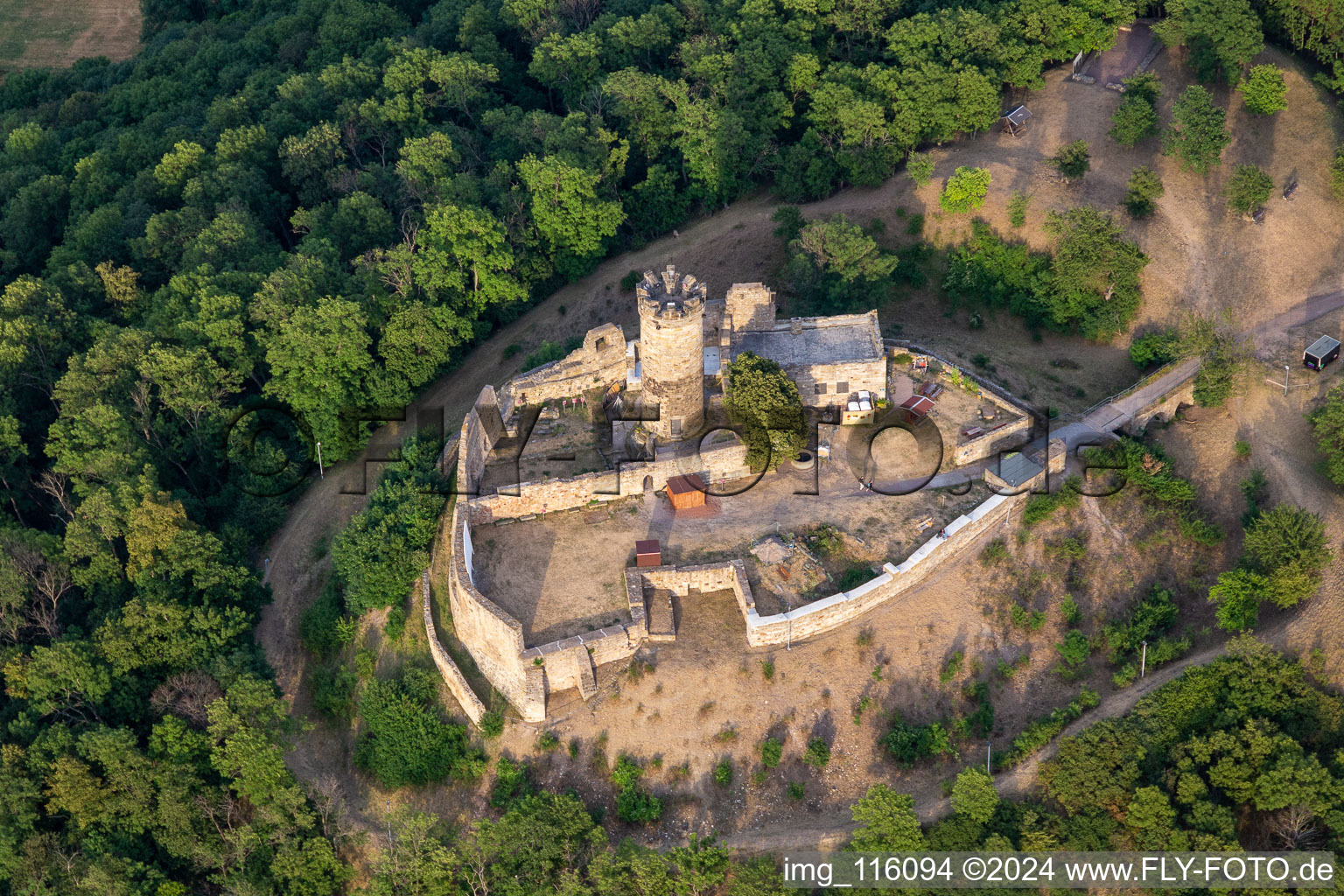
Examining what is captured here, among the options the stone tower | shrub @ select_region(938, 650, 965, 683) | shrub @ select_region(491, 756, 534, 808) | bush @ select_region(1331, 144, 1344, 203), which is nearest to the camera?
shrub @ select_region(491, 756, 534, 808)

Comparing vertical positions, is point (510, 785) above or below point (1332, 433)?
below

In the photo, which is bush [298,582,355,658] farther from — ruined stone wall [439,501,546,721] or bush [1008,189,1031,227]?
bush [1008,189,1031,227]

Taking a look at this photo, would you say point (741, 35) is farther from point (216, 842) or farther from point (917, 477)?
point (216, 842)

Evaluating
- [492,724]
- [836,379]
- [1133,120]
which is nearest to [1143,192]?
[1133,120]

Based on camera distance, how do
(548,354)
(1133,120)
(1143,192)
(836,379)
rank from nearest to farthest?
(836,379) → (548,354) → (1143,192) → (1133,120)

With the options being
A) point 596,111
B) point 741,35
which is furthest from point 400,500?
point 741,35

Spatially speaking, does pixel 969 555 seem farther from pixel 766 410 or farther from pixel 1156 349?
pixel 1156 349

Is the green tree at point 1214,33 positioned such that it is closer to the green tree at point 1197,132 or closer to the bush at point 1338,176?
the green tree at point 1197,132

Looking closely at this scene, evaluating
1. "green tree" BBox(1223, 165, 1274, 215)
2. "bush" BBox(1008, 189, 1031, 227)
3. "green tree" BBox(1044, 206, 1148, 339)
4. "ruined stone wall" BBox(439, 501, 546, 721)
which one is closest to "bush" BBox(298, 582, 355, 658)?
"ruined stone wall" BBox(439, 501, 546, 721)
